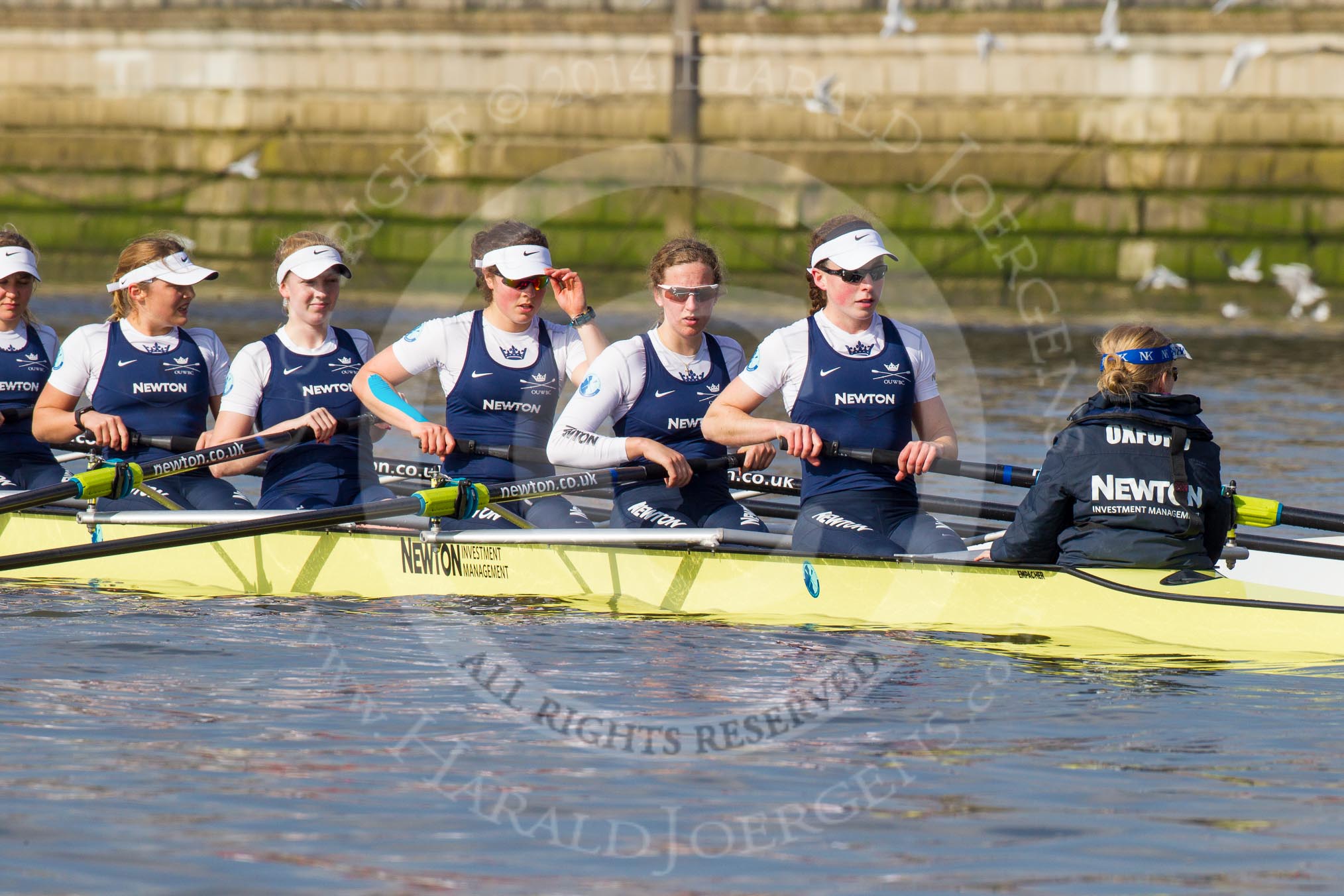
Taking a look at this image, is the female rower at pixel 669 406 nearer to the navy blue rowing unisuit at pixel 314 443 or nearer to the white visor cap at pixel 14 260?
the navy blue rowing unisuit at pixel 314 443

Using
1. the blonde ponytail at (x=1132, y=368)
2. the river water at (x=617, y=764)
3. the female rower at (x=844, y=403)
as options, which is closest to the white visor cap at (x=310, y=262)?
the river water at (x=617, y=764)

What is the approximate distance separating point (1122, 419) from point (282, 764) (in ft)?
10.8

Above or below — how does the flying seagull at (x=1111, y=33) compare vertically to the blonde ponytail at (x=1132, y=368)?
above

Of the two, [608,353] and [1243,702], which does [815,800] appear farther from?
[608,353]

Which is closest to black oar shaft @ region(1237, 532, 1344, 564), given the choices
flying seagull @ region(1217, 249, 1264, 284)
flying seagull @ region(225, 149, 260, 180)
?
flying seagull @ region(1217, 249, 1264, 284)

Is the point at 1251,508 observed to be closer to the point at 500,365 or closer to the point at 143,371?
the point at 500,365

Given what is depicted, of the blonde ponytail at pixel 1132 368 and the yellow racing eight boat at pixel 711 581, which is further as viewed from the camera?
the yellow racing eight boat at pixel 711 581

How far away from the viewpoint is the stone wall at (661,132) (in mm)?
23875

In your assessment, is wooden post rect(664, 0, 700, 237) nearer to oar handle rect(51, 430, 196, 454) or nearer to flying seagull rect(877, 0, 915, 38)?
flying seagull rect(877, 0, 915, 38)

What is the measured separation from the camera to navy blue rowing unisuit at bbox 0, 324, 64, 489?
10.2 m

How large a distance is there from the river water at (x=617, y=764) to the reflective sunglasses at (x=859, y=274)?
147cm

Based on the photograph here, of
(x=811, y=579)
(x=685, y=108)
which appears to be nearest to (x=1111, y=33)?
(x=685, y=108)

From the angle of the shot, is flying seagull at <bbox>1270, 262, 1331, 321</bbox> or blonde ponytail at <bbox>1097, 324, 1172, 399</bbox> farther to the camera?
flying seagull at <bbox>1270, 262, 1331, 321</bbox>

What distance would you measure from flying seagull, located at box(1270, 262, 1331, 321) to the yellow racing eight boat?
16.5 meters
